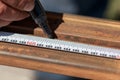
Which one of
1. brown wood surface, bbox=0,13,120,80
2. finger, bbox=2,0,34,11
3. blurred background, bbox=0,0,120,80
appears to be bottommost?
brown wood surface, bbox=0,13,120,80

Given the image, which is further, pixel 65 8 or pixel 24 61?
pixel 65 8

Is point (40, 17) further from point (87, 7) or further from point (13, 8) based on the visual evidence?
point (87, 7)

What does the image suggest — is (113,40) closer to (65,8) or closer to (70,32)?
(70,32)

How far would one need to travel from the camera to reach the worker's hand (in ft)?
2.03

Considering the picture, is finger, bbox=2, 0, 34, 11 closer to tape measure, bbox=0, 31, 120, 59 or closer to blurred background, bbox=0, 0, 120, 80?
tape measure, bbox=0, 31, 120, 59

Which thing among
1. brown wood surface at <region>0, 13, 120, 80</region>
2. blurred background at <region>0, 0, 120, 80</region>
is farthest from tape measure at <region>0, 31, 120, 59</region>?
blurred background at <region>0, 0, 120, 80</region>

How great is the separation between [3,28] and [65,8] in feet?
0.82

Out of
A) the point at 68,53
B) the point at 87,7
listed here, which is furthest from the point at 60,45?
the point at 87,7

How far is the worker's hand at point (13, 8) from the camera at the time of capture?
0.62 metres

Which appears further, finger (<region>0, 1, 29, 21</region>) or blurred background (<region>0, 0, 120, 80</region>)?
blurred background (<region>0, 0, 120, 80</region>)

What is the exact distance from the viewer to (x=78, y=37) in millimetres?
679

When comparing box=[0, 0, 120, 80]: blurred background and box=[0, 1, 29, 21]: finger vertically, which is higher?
box=[0, 0, 120, 80]: blurred background

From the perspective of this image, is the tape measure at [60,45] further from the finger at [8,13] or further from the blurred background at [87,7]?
the blurred background at [87,7]

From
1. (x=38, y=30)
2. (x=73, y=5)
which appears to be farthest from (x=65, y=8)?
(x=38, y=30)
